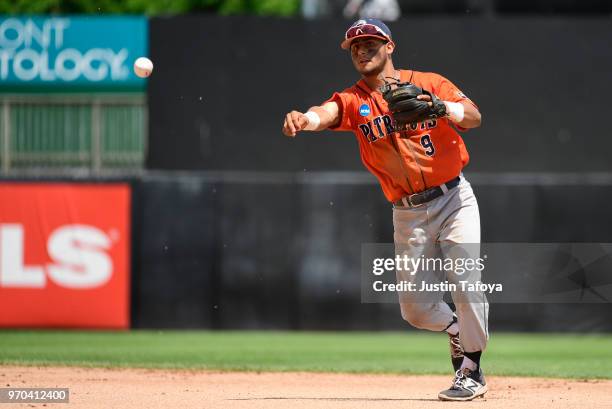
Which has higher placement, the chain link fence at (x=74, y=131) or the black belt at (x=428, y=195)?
the chain link fence at (x=74, y=131)

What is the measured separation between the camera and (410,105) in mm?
6188

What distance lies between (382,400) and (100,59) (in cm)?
755

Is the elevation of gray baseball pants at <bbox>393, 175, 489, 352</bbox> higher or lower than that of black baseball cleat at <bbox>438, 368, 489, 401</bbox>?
higher

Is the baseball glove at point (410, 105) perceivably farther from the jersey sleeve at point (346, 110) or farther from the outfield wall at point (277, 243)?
the outfield wall at point (277, 243)

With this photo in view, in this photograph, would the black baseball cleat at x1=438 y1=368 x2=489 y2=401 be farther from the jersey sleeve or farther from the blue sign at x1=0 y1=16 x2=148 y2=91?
the blue sign at x1=0 y1=16 x2=148 y2=91

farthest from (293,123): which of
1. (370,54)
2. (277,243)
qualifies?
(277,243)

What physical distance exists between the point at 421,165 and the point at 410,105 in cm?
49

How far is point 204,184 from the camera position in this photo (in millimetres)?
11945

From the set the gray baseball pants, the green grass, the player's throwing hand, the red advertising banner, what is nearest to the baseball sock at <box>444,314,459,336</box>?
the gray baseball pants

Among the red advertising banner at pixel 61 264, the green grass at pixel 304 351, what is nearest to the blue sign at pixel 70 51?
the red advertising banner at pixel 61 264

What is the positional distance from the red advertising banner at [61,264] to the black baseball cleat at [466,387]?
5.84 m

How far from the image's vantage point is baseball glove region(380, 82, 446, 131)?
620 centimetres

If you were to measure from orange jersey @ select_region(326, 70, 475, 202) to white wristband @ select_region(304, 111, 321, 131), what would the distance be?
10.4 inches

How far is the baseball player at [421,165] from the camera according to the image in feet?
21.4
